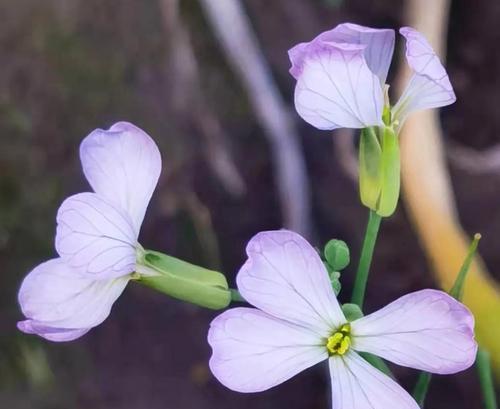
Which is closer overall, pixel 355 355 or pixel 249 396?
pixel 355 355

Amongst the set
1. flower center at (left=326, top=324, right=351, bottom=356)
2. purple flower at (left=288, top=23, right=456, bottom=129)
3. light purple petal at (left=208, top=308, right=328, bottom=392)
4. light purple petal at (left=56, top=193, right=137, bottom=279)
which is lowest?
flower center at (left=326, top=324, right=351, bottom=356)

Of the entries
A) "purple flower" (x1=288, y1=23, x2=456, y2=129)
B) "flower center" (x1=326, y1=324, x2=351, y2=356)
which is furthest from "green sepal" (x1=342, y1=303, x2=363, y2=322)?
"purple flower" (x1=288, y1=23, x2=456, y2=129)

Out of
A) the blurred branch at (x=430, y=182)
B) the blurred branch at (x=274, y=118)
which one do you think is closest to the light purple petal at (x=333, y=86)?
the blurred branch at (x=430, y=182)

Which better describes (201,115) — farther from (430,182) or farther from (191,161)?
(430,182)

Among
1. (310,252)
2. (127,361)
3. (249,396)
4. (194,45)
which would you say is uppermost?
(194,45)

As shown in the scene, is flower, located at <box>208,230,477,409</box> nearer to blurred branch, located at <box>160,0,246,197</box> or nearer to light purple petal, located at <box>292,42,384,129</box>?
light purple petal, located at <box>292,42,384,129</box>

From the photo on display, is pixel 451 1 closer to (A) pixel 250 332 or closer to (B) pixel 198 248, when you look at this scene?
(B) pixel 198 248

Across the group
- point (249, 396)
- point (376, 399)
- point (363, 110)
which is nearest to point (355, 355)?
point (376, 399)

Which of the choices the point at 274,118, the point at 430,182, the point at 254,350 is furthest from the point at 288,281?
the point at 274,118
